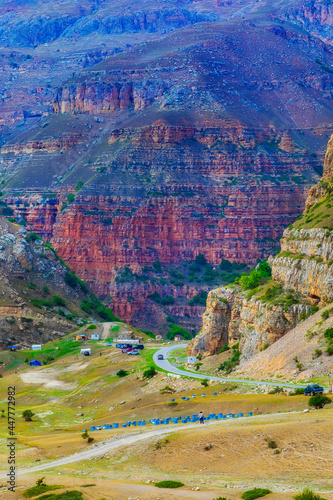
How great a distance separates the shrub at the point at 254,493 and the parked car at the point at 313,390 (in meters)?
15.2

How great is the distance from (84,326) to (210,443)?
87.2 m

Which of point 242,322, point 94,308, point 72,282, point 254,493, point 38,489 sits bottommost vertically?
point 38,489

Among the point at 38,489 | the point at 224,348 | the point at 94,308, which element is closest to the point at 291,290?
the point at 224,348

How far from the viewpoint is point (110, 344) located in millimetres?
124750

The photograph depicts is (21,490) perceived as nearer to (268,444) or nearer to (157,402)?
(268,444)

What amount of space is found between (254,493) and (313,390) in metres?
15.8

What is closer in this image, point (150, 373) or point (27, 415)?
point (27, 415)

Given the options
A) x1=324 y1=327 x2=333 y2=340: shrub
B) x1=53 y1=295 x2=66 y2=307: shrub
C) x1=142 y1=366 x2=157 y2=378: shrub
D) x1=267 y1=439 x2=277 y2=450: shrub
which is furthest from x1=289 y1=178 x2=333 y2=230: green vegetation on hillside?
x1=53 y1=295 x2=66 y2=307: shrub

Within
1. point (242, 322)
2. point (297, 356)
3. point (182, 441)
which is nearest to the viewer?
point (182, 441)

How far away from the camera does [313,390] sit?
57.1m

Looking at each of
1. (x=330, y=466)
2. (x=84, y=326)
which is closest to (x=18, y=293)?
(x=84, y=326)

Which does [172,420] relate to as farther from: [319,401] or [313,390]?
[319,401]

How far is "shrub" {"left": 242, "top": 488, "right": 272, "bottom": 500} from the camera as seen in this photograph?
4212cm

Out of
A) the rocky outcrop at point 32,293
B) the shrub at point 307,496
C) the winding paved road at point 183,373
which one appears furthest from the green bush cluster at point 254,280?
the rocky outcrop at point 32,293
